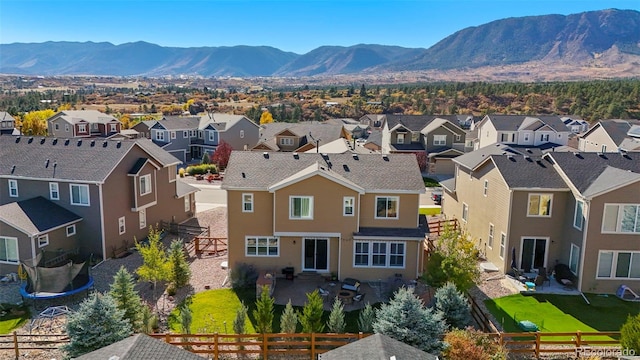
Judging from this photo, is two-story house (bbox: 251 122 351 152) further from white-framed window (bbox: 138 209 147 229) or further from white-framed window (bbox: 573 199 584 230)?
white-framed window (bbox: 573 199 584 230)

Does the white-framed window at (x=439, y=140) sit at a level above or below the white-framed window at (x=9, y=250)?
above

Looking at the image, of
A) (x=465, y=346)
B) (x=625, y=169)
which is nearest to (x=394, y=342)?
(x=465, y=346)

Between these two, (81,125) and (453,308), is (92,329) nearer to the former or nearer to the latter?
(453,308)

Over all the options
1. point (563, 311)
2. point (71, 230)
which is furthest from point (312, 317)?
point (71, 230)

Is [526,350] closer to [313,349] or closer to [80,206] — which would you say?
[313,349]

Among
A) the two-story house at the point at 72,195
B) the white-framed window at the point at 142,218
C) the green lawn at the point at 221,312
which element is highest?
the two-story house at the point at 72,195

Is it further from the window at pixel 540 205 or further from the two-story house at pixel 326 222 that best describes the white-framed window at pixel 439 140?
the two-story house at pixel 326 222

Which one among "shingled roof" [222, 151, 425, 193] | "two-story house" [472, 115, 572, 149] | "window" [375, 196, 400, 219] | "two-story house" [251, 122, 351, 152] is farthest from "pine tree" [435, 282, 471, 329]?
"two-story house" [472, 115, 572, 149]

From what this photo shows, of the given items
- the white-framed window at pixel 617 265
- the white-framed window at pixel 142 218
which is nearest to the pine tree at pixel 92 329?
the white-framed window at pixel 142 218
